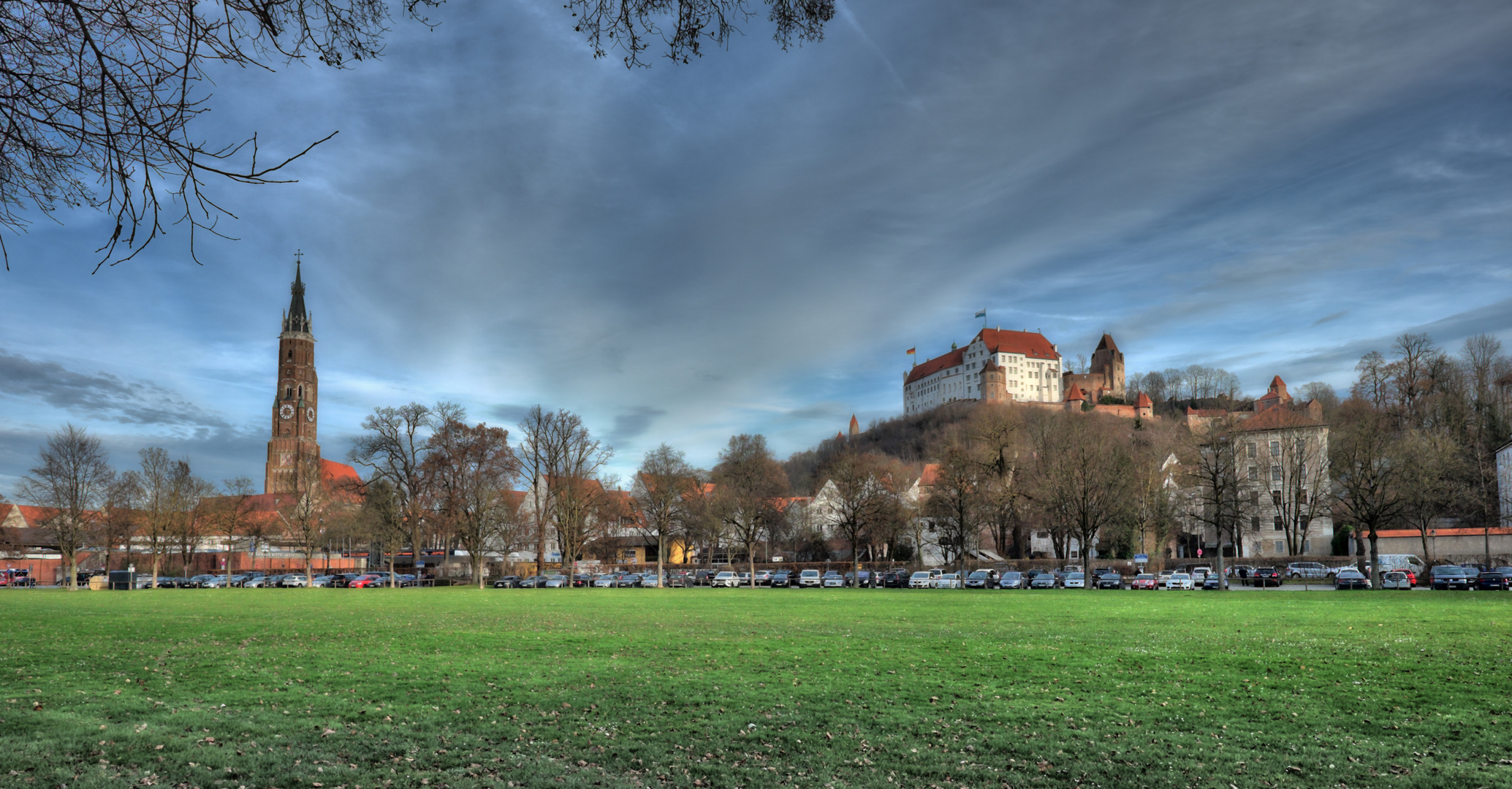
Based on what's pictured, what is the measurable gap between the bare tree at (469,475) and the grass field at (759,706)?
44.1 m

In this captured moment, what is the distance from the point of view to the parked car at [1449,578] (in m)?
48.4

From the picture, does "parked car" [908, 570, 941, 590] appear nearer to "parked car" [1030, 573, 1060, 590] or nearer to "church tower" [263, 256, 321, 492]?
"parked car" [1030, 573, 1060, 590]

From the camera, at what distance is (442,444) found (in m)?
66.8

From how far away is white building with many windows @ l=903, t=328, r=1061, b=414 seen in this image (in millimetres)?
177375

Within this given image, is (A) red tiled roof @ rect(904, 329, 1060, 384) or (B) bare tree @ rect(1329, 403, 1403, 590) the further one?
(A) red tiled roof @ rect(904, 329, 1060, 384)

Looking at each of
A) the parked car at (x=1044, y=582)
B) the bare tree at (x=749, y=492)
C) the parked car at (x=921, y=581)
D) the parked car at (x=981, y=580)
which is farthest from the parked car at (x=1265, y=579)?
the bare tree at (x=749, y=492)

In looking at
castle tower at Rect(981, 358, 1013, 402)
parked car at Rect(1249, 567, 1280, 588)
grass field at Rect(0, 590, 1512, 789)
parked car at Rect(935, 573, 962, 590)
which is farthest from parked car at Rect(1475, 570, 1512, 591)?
castle tower at Rect(981, 358, 1013, 402)

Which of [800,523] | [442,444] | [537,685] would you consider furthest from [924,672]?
[800,523]

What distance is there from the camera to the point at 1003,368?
176 metres

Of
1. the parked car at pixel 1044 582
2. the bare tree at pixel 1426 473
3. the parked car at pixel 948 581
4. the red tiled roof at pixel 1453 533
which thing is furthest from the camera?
the red tiled roof at pixel 1453 533

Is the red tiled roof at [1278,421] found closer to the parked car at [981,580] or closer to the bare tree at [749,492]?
the parked car at [981,580]

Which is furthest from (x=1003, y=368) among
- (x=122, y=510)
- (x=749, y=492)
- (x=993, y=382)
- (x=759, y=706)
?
(x=759, y=706)

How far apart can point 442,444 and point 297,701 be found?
58791mm

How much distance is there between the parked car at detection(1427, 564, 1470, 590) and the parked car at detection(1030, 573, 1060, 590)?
20.7 m
